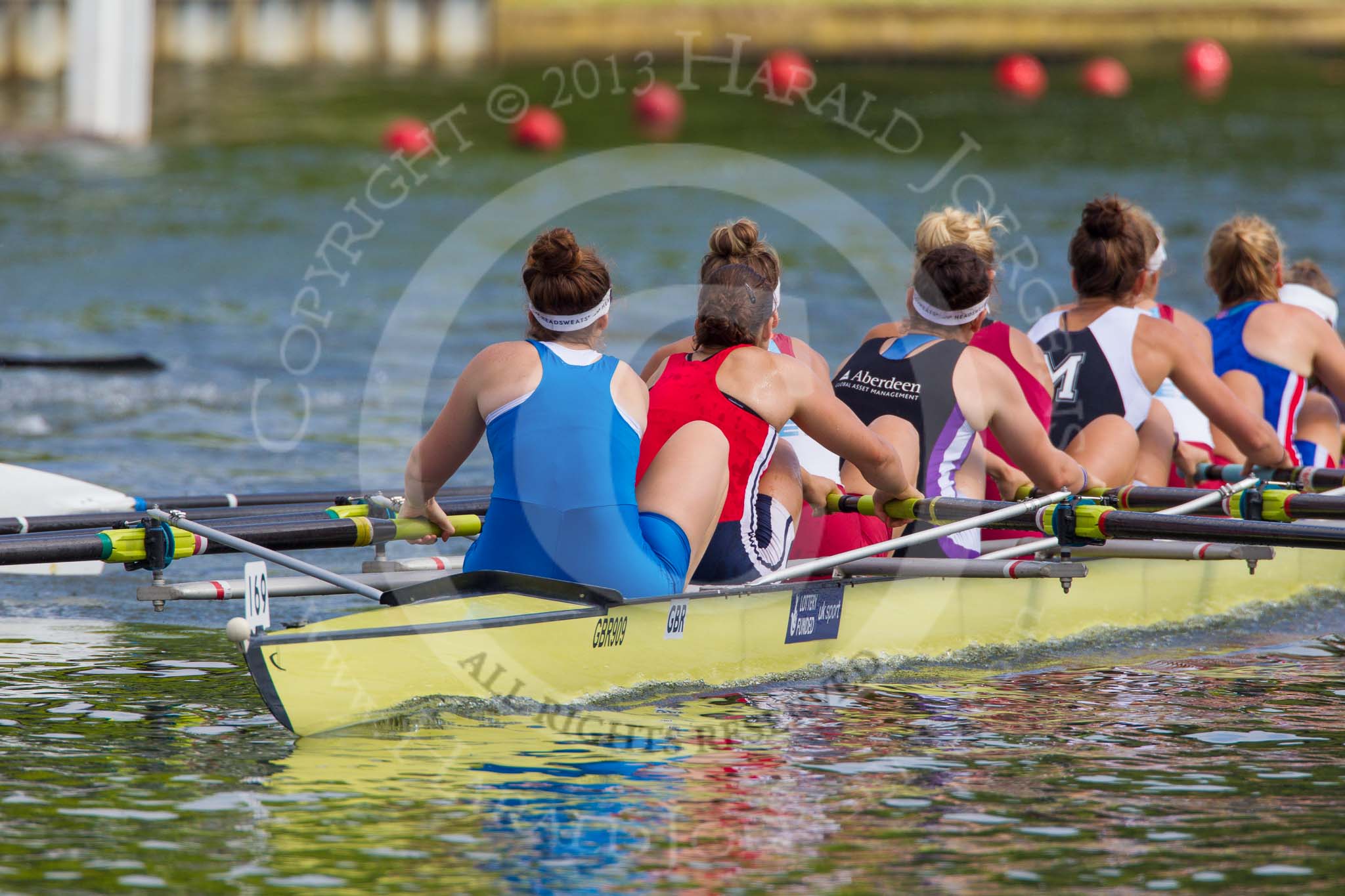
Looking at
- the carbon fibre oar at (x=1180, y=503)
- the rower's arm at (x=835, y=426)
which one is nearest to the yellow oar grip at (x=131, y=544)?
the rower's arm at (x=835, y=426)

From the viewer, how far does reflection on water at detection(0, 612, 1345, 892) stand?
14.8 feet

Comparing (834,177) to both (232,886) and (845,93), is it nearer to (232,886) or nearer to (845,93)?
(845,93)

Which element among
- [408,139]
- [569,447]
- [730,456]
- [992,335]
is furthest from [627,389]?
[408,139]

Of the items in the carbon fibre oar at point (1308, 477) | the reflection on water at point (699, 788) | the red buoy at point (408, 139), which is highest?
the red buoy at point (408, 139)

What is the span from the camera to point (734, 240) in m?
6.27

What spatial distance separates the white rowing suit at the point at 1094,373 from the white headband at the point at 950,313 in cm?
98

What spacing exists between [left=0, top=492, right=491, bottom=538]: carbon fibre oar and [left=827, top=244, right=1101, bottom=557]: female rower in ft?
4.88

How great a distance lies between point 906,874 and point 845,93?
34139mm

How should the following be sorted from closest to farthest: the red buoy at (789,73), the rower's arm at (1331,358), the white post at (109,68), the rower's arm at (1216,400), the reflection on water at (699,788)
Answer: the reflection on water at (699,788) → the rower's arm at (1216,400) → the rower's arm at (1331,358) → the white post at (109,68) → the red buoy at (789,73)

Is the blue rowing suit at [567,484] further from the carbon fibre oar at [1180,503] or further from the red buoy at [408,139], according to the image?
the red buoy at [408,139]

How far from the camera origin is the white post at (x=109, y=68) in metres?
25.7

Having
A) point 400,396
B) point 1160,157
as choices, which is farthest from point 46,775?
point 1160,157

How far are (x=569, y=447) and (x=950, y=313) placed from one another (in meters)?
1.81

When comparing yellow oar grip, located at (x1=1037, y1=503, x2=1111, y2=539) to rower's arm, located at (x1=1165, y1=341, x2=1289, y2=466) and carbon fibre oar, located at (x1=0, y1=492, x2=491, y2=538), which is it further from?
Result: carbon fibre oar, located at (x1=0, y1=492, x2=491, y2=538)
